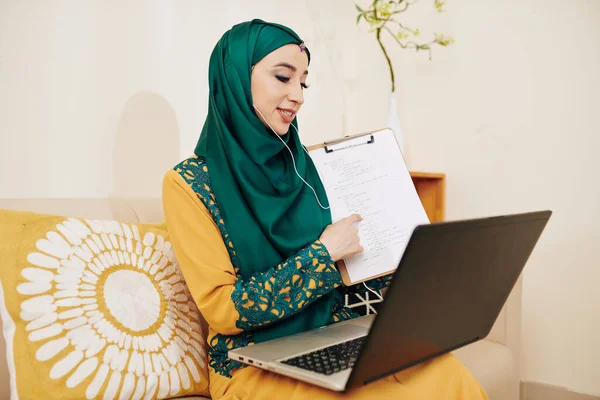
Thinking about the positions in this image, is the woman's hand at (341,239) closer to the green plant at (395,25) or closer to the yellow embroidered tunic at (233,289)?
the yellow embroidered tunic at (233,289)

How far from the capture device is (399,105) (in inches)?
87.3

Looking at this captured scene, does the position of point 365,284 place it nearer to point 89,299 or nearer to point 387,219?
point 387,219

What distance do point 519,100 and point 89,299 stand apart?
5.38ft

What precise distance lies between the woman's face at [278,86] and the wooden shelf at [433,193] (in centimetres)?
98

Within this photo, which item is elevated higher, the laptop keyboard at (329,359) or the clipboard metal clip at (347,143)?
the clipboard metal clip at (347,143)

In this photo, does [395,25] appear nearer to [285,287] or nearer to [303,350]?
[285,287]

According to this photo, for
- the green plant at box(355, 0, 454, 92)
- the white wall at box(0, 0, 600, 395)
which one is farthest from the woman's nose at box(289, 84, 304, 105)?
the green plant at box(355, 0, 454, 92)

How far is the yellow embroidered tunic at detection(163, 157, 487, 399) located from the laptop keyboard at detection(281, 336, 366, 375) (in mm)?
63

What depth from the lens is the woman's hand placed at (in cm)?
102

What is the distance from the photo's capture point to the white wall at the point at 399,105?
1248mm

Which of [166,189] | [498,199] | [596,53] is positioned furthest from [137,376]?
[596,53]

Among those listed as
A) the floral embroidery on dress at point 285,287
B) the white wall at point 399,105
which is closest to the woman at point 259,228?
the floral embroidery on dress at point 285,287

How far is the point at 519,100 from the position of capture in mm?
1884

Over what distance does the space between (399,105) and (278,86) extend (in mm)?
1205
